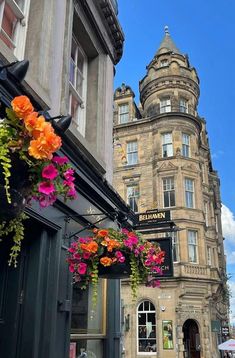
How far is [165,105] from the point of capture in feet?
100

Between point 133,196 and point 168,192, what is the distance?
9.36 ft

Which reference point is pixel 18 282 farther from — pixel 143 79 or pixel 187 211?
pixel 143 79

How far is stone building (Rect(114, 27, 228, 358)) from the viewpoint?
81.8 feet

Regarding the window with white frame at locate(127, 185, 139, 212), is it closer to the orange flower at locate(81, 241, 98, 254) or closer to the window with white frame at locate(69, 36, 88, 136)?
the window with white frame at locate(69, 36, 88, 136)

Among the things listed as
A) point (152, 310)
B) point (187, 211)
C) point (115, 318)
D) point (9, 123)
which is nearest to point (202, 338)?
point (152, 310)

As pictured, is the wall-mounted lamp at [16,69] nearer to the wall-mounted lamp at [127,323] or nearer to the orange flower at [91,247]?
the orange flower at [91,247]

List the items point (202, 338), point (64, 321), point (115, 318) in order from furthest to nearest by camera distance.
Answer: point (202, 338)
point (115, 318)
point (64, 321)

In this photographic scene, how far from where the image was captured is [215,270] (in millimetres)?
28359

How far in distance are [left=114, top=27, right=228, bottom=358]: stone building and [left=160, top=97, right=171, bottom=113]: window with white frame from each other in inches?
3.2

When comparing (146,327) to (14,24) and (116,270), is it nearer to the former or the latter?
(116,270)

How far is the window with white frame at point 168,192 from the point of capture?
27.5 m

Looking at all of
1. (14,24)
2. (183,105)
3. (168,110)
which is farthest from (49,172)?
(183,105)

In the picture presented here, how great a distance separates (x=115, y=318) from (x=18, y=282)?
287 centimetres

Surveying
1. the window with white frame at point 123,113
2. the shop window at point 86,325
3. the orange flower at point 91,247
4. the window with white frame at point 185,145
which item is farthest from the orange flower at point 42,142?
the window with white frame at point 123,113
